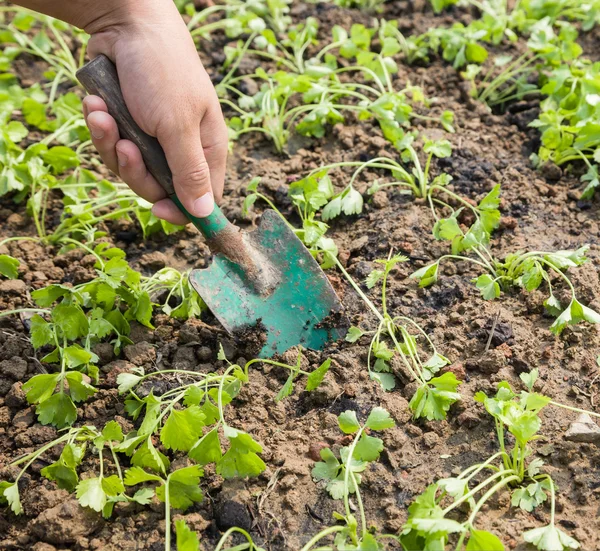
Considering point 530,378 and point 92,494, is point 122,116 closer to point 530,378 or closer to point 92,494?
point 92,494

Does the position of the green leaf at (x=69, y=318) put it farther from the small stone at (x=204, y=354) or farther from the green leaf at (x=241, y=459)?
the green leaf at (x=241, y=459)

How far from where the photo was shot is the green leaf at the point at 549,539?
1.75 m

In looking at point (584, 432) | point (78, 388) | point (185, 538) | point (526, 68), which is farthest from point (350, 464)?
point (526, 68)

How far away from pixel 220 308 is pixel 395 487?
867 mm

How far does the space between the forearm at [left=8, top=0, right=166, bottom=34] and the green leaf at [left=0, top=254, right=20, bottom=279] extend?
2.78 ft

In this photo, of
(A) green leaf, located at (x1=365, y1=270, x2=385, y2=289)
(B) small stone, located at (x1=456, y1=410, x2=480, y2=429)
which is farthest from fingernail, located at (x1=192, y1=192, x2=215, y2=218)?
(B) small stone, located at (x1=456, y1=410, x2=480, y2=429)

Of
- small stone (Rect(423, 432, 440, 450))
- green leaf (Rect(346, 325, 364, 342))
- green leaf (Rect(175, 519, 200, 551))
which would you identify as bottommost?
small stone (Rect(423, 432, 440, 450))

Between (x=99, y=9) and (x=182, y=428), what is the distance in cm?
135

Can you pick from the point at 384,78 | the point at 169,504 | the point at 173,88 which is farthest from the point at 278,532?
the point at 384,78

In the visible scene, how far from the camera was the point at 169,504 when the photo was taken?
1.94 meters

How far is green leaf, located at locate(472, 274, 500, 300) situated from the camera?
242cm

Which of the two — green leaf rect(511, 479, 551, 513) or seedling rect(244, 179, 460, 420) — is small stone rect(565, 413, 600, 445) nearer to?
green leaf rect(511, 479, 551, 513)

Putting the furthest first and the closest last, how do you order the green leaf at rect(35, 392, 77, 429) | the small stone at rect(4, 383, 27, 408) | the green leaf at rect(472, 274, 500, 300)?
the green leaf at rect(472, 274, 500, 300)
the small stone at rect(4, 383, 27, 408)
the green leaf at rect(35, 392, 77, 429)

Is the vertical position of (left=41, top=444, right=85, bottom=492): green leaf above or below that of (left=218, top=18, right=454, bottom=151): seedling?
below
